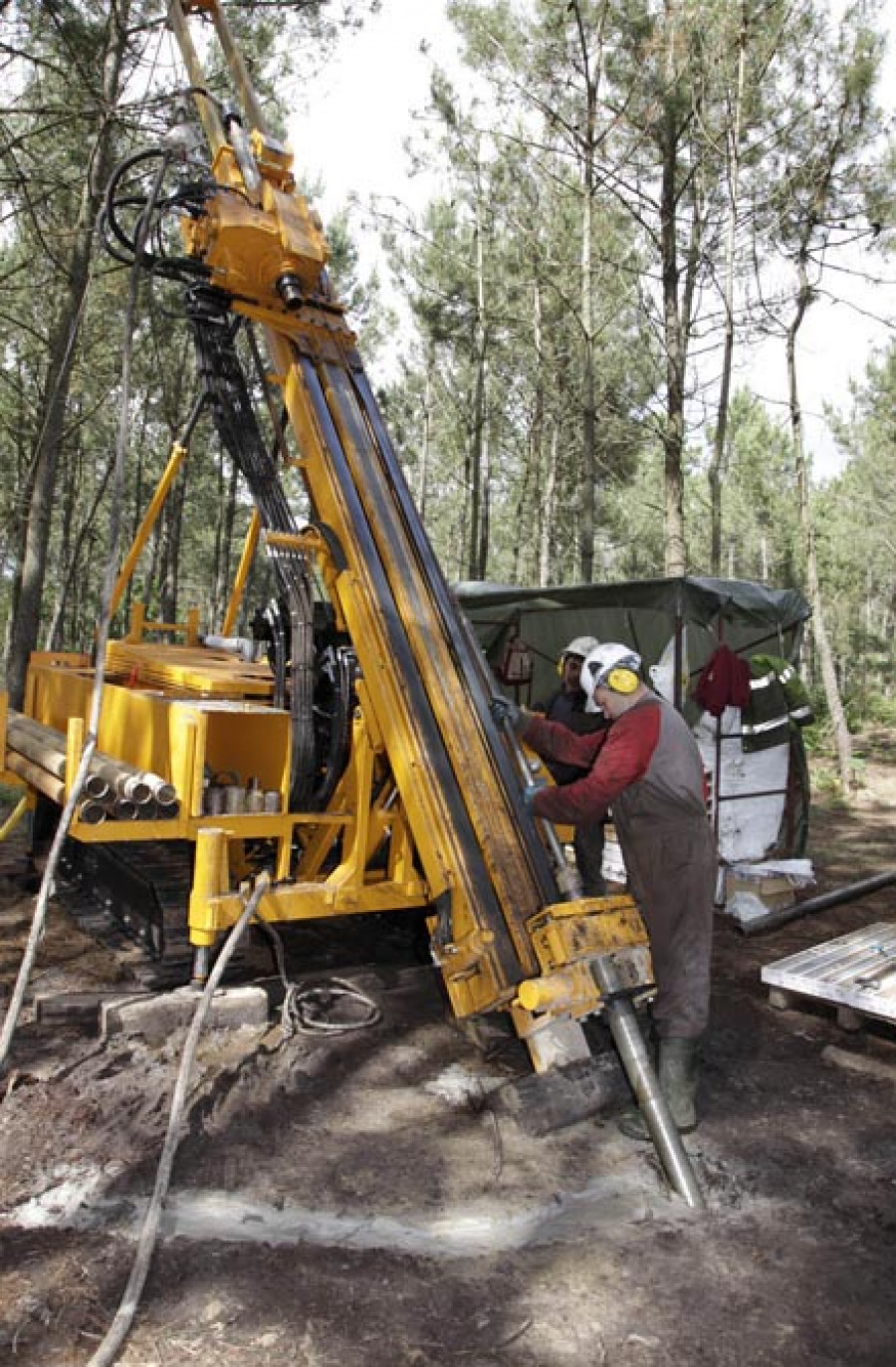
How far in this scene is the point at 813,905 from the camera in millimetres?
6629

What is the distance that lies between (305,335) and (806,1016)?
433 cm

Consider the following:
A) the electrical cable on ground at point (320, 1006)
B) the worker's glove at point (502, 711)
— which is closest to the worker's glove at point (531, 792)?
the worker's glove at point (502, 711)

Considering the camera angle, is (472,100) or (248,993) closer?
(248,993)

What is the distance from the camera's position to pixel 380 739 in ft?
13.2

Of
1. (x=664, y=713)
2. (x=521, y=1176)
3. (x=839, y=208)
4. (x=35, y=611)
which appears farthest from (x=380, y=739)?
(x=839, y=208)

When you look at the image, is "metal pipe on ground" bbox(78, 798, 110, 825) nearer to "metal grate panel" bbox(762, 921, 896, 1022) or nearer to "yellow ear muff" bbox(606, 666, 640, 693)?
"yellow ear muff" bbox(606, 666, 640, 693)

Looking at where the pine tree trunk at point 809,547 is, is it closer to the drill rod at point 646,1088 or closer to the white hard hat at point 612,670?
the white hard hat at point 612,670

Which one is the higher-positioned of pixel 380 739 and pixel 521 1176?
pixel 380 739

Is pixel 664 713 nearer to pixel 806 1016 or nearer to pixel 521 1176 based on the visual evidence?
pixel 521 1176

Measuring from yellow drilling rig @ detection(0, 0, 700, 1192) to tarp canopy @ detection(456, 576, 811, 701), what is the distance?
11.0 ft

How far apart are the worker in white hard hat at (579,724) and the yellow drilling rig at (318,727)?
166 cm

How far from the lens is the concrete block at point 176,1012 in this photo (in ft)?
12.5

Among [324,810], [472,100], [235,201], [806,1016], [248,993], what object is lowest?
[806,1016]

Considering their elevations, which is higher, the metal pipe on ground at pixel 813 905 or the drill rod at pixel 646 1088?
the drill rod at pixel 646 1088
